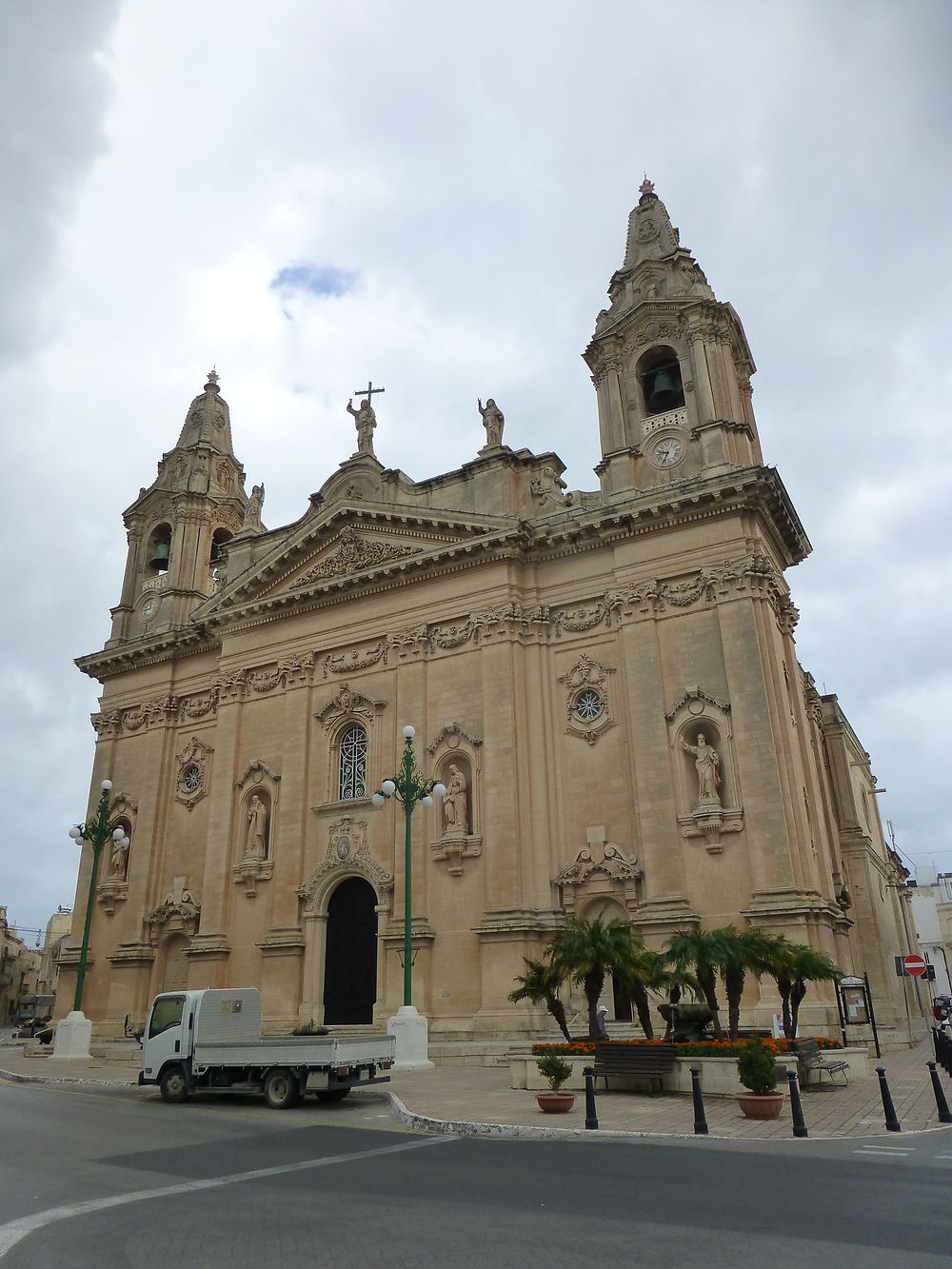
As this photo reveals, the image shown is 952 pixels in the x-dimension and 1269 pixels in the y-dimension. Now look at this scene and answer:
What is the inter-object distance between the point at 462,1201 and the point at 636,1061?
810 cm

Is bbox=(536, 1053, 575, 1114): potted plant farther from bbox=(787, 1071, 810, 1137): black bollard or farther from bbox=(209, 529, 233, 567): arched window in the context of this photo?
bbox=(209, 529, 233, 567): arched window

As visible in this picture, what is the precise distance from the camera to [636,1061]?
15.8m

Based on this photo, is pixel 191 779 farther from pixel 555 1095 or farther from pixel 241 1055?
pixel 555 1095

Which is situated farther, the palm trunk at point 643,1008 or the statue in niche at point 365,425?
the statue in niche at point 365,425

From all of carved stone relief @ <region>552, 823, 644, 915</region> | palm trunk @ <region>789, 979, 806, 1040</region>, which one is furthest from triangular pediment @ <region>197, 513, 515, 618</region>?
palm trunk @ <region>789, 979, 806, 1040</region>

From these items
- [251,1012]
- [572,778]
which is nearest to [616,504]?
[572,778]

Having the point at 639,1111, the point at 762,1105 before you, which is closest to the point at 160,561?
the point at 639,1111

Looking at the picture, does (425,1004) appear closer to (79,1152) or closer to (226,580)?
(79,1152)

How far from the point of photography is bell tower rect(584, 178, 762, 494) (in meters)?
28.6

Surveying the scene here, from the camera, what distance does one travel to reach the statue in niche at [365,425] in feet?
114

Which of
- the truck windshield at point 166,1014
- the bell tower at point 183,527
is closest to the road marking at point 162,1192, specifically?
the truck windshield at point 166,1014

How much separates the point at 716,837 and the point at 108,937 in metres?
23.2

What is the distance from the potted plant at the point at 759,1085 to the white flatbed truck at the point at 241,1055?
6430 mm

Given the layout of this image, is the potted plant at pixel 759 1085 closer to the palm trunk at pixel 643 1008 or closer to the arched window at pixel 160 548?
the palm trunk at pixel 643 1008
